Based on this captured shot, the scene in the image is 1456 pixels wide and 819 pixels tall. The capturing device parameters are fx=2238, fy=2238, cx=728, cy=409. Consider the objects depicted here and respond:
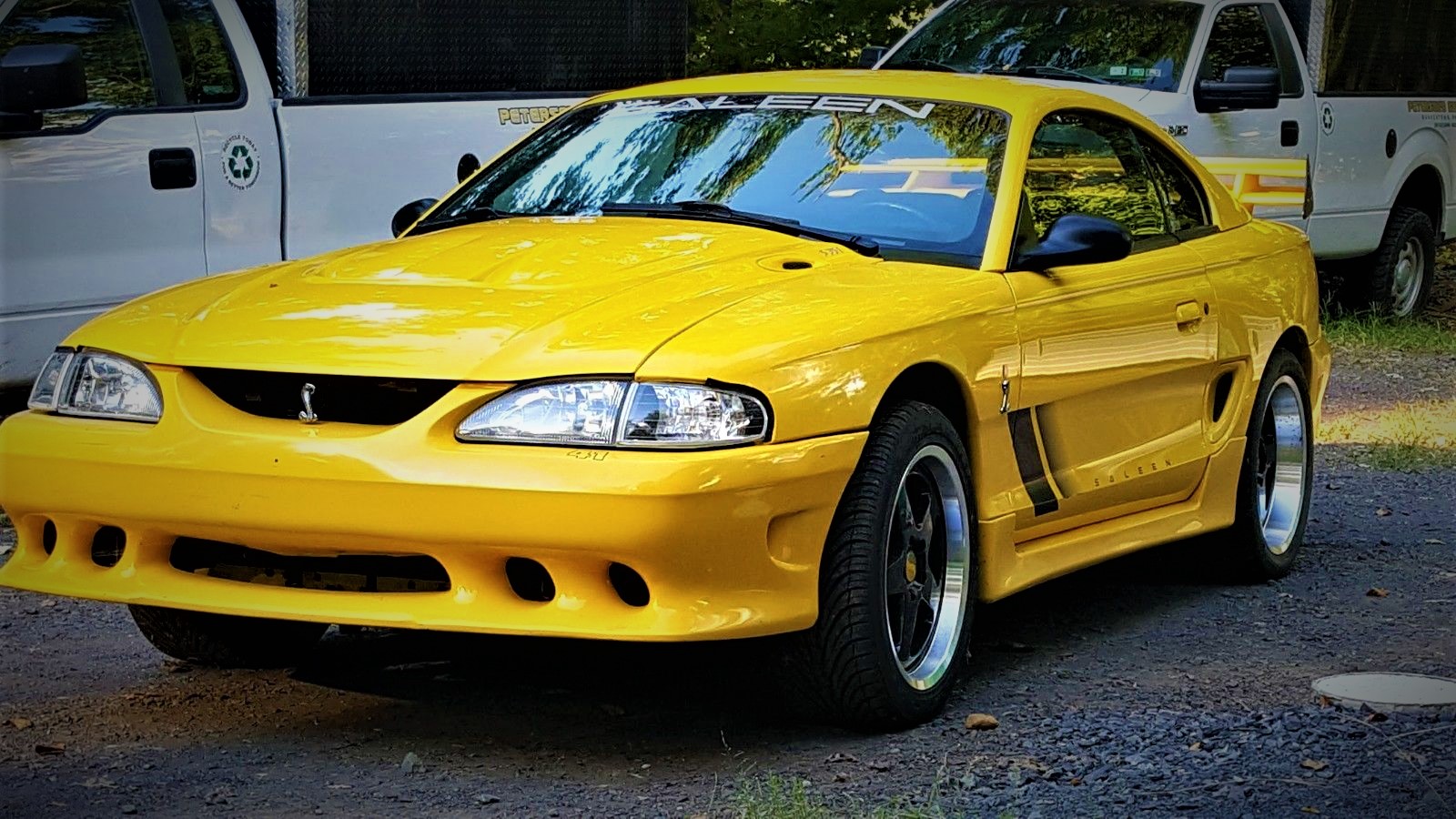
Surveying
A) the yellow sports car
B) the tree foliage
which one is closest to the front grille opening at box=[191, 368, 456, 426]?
the yellow sports car

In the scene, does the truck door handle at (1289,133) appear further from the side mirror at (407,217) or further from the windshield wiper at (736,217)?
the windshield wiper at (736,217)

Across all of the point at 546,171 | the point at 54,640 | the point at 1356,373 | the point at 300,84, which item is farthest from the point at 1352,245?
the point at 54,640

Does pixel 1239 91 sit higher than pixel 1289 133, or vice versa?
pixel 1239 91

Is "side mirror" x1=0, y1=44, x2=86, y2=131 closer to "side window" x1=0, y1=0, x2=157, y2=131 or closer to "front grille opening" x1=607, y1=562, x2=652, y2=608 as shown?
"side window" x1=0, y1=0, x2=157, y2=131

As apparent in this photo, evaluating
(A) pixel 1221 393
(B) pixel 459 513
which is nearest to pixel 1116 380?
(A) pixel 1221 393

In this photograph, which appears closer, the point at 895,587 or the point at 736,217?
the point at 895,587

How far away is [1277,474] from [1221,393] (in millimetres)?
674

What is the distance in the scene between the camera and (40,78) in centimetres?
738

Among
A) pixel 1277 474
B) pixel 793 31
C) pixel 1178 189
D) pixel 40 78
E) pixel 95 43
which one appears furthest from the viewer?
pixel 793 31

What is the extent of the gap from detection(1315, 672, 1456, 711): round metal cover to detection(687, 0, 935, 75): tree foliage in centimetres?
1007

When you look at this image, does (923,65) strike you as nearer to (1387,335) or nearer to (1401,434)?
(1401,434)

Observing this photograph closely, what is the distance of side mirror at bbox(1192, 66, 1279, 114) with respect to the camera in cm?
1116

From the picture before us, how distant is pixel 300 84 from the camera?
28.9ft

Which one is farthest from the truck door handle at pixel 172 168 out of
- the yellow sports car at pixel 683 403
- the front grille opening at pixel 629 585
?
the front grille opening at pixel 629 585
